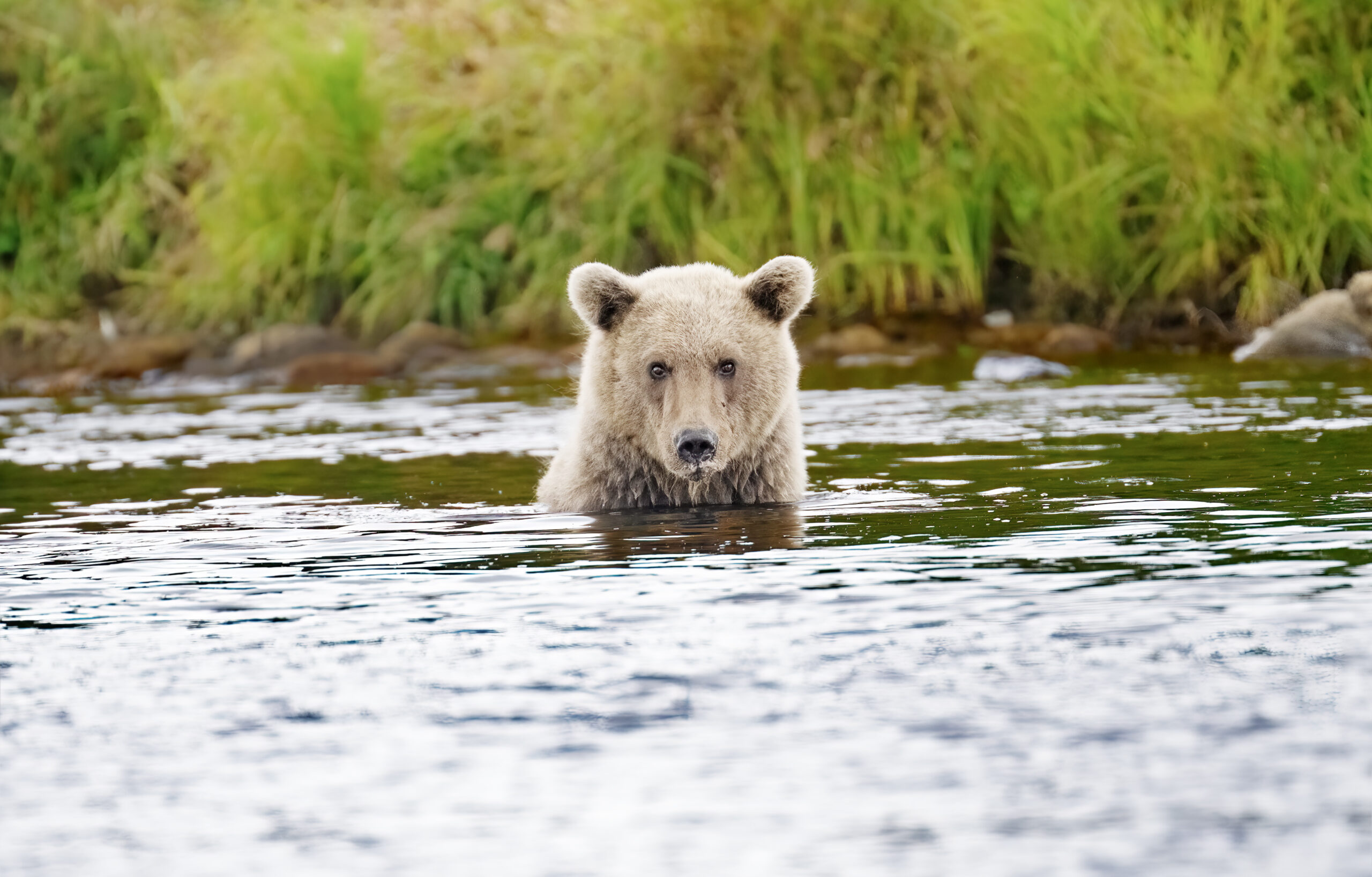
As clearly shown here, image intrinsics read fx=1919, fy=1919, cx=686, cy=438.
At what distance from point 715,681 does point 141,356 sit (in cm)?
1345

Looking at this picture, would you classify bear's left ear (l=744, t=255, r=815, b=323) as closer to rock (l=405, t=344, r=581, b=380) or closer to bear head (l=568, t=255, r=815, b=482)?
bear head (l=568, t=255, r=815, b=482)

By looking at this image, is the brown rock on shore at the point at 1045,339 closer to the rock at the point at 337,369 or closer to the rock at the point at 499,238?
the rock at the point at 499,238

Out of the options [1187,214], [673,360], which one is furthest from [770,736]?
[1187,214]

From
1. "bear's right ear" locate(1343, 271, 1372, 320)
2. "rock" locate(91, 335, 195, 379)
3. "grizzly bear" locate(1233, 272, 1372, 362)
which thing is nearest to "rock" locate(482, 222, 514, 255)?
"rock" locate(91, 335, 195, 379)

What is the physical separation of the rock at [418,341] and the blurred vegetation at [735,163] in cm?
34

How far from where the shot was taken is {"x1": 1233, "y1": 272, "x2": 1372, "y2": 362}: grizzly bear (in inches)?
513

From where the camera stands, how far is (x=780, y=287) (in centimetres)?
715

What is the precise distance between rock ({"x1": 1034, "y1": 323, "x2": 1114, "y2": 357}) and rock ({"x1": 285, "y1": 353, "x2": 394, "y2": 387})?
5296mm

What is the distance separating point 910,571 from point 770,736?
175 centimetres

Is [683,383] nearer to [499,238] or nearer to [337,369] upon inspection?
[337,369]

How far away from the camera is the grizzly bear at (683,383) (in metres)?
6.89

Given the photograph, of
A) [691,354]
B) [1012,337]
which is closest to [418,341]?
[1012,337]

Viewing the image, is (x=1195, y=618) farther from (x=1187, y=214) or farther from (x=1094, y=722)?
(x=1187, y=214)

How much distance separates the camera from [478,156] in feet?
57.6
